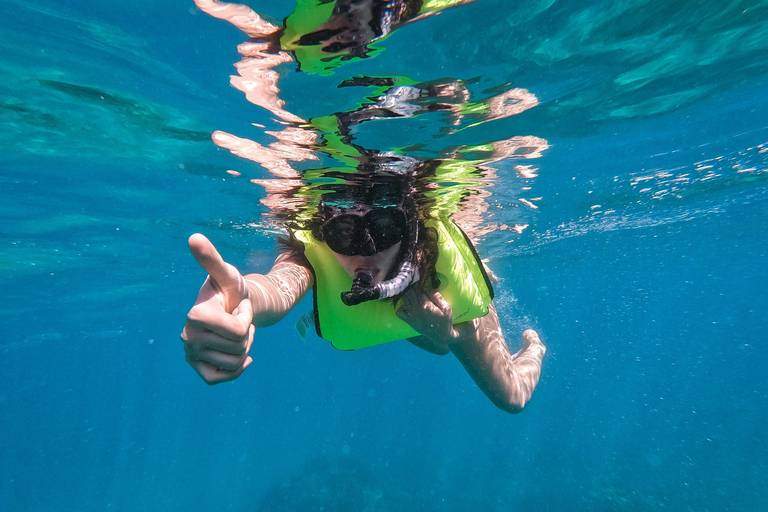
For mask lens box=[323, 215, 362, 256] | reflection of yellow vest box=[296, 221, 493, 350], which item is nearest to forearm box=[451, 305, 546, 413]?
reflection of yellow vest box=[296, 221, 493, 350]

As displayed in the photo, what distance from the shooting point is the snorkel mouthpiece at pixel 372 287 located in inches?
124

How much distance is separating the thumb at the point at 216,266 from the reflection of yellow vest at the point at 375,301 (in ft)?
8.32

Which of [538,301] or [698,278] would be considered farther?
[538,301]

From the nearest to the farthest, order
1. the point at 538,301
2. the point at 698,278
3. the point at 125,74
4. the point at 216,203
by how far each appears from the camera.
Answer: the point at 125,74
the point at 216,203
the point at 698,278
the point at 538,301

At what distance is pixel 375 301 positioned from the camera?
4.55m

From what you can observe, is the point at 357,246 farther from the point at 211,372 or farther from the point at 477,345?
the point at 477,345

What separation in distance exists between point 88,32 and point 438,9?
15.6 ft

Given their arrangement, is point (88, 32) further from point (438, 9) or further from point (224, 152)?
point (438, 9)

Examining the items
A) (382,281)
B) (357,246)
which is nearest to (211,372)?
(382,281)

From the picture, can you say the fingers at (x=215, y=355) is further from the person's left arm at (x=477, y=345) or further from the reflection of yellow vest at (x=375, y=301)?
the reflection of yellow vest at (x=375, y=301)

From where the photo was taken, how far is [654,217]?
20.1 m

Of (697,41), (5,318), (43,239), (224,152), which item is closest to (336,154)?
(224,152)

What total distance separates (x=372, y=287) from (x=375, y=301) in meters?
1.38

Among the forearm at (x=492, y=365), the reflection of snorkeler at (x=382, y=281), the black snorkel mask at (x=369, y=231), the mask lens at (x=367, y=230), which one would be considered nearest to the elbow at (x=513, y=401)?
the forearm at (x=492, y=365)
